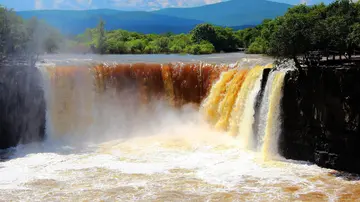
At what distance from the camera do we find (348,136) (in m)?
16.3

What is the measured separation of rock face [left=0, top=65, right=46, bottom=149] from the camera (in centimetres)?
2097

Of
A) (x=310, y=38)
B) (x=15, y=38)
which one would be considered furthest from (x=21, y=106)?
(x=310, y=38)

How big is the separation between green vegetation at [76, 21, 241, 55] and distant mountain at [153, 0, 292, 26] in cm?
10725

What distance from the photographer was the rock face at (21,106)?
826 inches

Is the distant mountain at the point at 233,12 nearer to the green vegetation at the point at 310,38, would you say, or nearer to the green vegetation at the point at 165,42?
the green vegetation at the point at 165,42

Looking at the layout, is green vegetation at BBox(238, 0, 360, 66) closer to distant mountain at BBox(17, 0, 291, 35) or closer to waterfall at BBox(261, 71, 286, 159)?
waterfall at BBox(261, 71, 286, 159)

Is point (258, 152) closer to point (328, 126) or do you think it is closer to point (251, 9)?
point (328, 126)

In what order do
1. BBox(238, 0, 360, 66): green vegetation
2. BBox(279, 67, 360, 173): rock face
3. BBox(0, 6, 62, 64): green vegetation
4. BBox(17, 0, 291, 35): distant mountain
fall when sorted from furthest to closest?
1. BBox(17, 0, 291, 35): distant mountain
2. BBox(0, 6, 62, 64): green vegetation
3. BBox(238, 0, 360, 66): green vegetation
4. BBox(279, 67, 360, 173): rock face

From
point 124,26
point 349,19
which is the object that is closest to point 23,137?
point 349,19

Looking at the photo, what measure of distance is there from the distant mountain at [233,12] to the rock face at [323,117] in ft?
439

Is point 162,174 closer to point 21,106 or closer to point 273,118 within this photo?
point 273,118

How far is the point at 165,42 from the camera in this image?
42906 mm

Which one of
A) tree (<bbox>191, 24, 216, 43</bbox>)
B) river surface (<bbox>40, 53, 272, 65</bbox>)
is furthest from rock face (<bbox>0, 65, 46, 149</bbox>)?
tree (<bbox>191, 24, 216, 43</bbox>)

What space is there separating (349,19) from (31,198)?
46.5 ft
